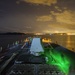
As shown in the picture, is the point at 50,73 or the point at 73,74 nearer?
the point at 50,73

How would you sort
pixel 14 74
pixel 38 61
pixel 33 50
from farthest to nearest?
pixel 33 50 → pixel 38 61 → pixel 14 74

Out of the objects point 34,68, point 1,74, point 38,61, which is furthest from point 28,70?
point 38,61

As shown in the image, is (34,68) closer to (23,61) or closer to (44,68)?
(44,68)

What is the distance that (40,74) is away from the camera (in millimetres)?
19250

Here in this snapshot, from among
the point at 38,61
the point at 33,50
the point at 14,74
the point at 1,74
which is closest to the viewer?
the point at 14,74

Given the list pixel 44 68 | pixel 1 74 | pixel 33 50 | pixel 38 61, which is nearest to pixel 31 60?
pixel 38 61

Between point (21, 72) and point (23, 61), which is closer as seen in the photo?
point (21, 72)

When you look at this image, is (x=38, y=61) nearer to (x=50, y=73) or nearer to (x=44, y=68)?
(x=44, y=68)

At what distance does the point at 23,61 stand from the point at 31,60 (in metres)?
0.90

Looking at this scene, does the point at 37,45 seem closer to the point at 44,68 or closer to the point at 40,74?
the point at 44,68

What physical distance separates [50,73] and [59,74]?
0.82 metres

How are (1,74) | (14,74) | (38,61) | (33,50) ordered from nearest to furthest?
(14,74)
(1,74)
(38,61)
(33,50)

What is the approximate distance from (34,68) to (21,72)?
1.83 metres

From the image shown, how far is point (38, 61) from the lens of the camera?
24.8 m
